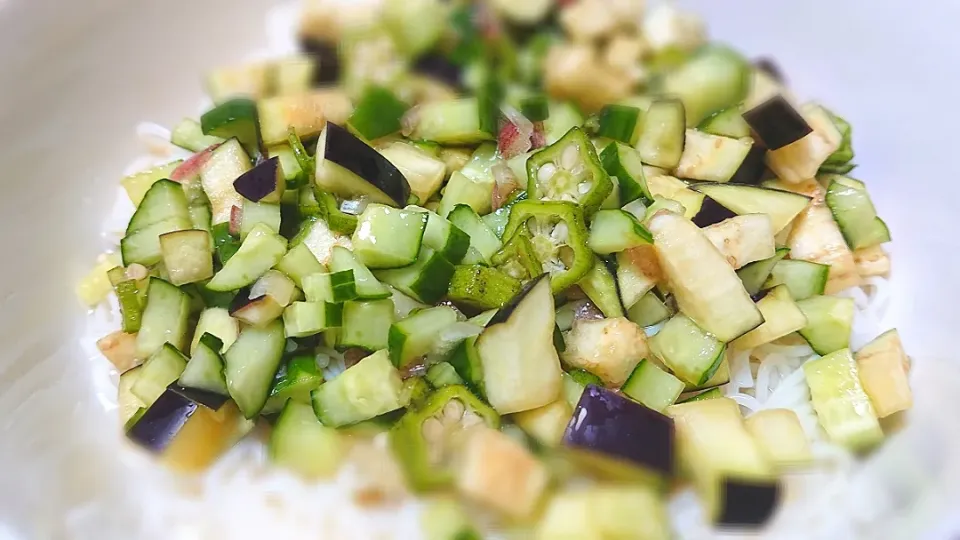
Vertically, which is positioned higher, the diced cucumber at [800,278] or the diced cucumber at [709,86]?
the diced cucumber at [709,86]

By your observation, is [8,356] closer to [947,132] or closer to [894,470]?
[894,470]

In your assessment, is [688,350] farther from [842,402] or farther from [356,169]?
[356,169]

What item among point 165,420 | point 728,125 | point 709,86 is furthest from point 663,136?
point 165,420

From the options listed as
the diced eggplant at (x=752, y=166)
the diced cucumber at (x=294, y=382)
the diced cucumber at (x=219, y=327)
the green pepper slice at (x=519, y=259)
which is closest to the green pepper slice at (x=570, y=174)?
the green pepper slice at (x=519, y=259)

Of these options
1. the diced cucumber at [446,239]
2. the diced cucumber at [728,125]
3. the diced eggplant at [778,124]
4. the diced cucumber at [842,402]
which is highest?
the diced eggplant at [778,124]

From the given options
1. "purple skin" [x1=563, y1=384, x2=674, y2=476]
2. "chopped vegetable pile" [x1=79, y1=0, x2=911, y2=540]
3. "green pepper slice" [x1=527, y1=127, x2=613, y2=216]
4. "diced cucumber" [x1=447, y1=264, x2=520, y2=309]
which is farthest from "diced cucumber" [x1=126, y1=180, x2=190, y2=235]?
"purple skin" [x1=563, y1=384, x2=674, y2=476]

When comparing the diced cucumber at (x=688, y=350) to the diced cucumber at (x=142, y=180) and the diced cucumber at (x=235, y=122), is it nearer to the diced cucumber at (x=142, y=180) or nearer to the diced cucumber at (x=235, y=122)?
the diced cucumber at (x=235, y=122)

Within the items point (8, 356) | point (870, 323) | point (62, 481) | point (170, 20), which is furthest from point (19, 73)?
point (870, 323)
